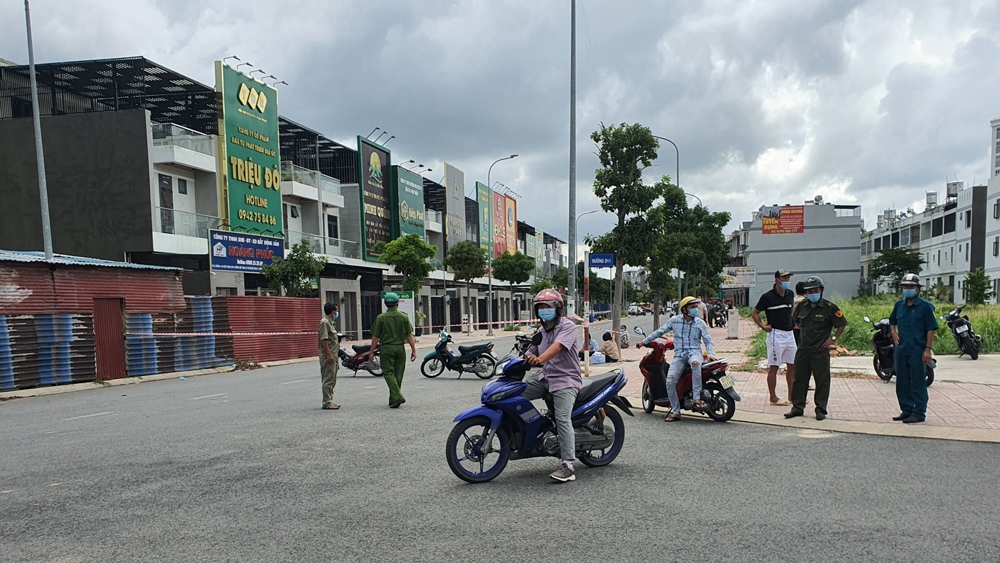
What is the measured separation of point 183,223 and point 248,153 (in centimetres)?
501

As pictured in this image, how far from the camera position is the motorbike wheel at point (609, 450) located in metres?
6.59

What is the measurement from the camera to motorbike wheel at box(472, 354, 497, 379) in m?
16.4

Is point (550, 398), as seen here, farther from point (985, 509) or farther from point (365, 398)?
point (365, 398)

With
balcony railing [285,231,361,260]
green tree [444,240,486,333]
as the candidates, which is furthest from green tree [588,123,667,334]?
green tree [444,240,486,333]

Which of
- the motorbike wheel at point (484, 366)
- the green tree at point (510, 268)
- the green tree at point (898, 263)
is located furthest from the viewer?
the green tree at point (898, 263)

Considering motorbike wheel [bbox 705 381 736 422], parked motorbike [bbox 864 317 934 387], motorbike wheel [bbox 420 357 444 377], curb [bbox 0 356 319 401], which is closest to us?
motorbike wheel [bbox 705 381 736 422]

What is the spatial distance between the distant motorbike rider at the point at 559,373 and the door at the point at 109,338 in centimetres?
1486

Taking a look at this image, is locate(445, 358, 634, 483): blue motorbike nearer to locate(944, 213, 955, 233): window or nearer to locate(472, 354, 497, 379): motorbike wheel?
locate(472, 354, 497, 379): motorbike wheel

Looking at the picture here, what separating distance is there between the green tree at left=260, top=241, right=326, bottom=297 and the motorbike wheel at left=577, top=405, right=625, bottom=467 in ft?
80.2

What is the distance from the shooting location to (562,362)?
622 cm

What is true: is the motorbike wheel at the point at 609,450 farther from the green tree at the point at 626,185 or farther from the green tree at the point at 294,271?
the green tree at the point at 294,271

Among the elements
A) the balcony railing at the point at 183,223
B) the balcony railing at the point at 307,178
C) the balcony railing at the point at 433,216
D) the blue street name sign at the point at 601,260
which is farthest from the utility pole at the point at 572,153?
the balcony railing at the point at 433,216

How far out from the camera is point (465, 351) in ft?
53.6

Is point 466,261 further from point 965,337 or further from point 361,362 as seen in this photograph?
point 965,337
